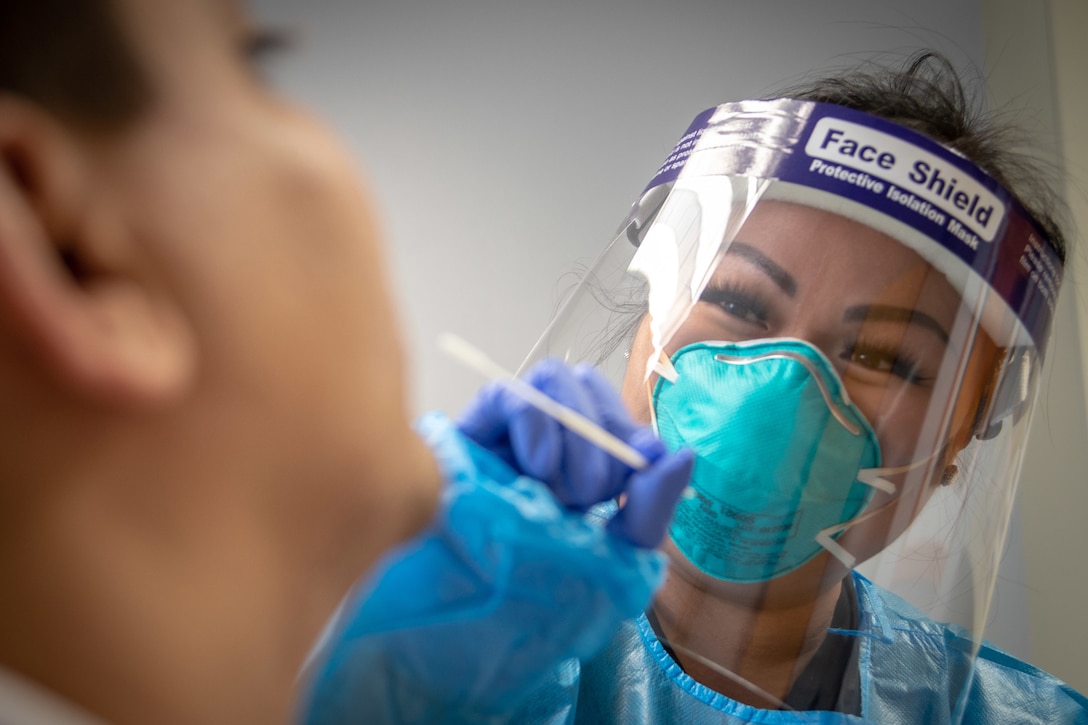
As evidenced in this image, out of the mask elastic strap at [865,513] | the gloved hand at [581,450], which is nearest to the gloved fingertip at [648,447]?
the gloved hand at [581,450]

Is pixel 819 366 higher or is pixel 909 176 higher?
pixel 909 176

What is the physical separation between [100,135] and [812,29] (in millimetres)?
1622

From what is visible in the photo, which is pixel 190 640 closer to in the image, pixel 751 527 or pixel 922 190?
pixel 751 527

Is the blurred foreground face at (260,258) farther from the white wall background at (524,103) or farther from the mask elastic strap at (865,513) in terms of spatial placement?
the mask elastic strap at (865,513)

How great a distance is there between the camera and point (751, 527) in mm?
746

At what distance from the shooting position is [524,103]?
1.29m

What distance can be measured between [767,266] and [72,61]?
628 mm

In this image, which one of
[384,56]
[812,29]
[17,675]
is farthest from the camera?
[812,29]

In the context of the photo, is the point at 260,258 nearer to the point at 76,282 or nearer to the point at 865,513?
the point at 76,282

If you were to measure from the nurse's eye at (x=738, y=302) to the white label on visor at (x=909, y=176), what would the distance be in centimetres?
14

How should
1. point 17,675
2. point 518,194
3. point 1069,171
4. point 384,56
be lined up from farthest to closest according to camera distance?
point 1069,171
point 518,194
point 384,56
point 17,675

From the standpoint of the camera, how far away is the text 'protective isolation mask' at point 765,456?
0.74 meters

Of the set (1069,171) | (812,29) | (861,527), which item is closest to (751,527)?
(861,527)

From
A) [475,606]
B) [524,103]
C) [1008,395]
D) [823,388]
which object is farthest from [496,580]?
[524,103]
